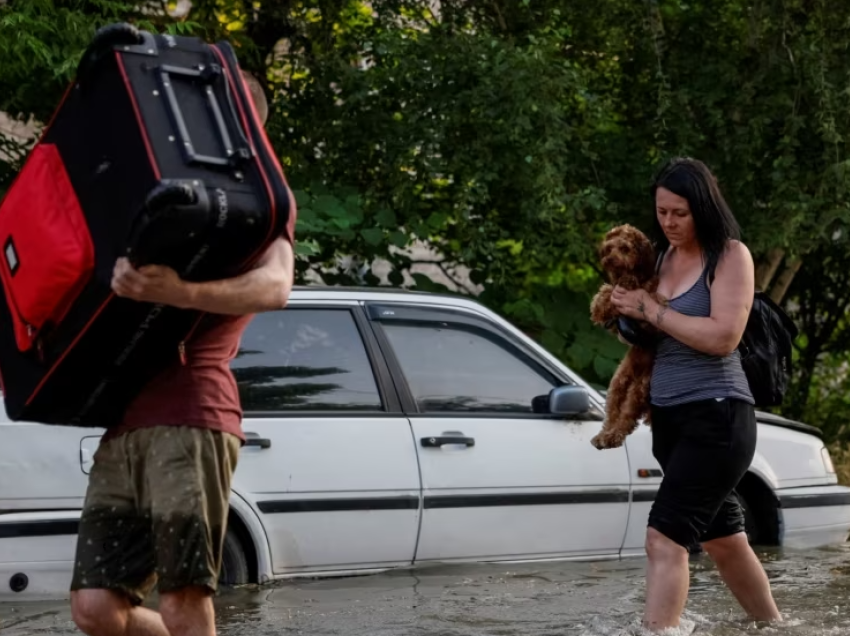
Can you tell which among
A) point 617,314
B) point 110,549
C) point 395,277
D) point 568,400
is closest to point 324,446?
point 568,400

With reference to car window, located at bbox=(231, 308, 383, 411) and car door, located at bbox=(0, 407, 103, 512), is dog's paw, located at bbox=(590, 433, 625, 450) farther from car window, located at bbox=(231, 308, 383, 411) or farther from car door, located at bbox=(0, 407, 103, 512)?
car door, located at bbox=(0, 407, 103, 512)

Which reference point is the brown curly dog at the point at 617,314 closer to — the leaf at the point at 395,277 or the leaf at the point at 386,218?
the leaf at the point at 386,218

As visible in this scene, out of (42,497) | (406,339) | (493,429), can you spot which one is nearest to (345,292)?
(406,339)

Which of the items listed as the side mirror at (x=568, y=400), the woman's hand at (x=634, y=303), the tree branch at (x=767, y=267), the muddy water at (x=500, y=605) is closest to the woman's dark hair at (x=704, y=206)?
the woman's hand at (x=634, y=303)

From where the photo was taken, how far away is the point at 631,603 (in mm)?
6223

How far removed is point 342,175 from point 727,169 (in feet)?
8.67

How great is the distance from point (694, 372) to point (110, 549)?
2.17 meters

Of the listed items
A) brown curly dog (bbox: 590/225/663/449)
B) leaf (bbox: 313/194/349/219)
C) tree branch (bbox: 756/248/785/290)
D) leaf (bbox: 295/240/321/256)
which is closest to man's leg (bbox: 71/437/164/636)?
brown curly dog (bbox: 590/225/663/449)

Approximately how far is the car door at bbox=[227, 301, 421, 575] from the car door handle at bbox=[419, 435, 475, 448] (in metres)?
0.07

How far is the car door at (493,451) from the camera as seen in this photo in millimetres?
6578

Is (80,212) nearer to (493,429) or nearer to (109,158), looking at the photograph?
(109,158)

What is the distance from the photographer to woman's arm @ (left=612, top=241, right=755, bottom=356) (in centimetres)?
488

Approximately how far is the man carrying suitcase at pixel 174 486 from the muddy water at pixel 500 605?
6.14 ft

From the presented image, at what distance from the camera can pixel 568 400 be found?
6664 millimetres
